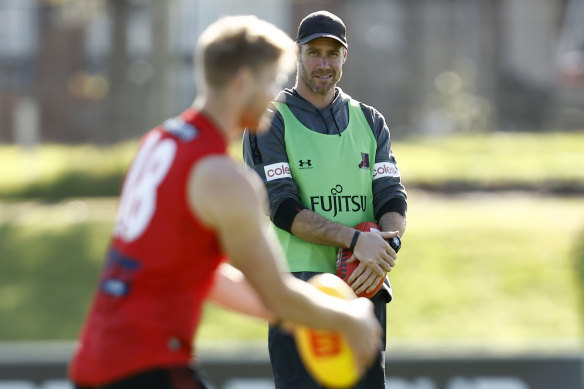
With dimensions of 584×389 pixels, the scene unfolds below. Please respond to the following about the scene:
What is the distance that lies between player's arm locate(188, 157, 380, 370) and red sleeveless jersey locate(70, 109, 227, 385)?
0.25 feet

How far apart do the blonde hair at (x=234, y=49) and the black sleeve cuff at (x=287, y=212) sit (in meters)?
1.34

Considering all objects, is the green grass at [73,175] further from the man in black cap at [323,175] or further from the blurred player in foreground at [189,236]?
the blurred player in foreground at [189,236]

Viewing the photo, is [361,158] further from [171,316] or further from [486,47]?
[486,47]

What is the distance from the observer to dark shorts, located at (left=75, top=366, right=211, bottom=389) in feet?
10.4

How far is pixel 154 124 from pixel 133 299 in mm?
12251

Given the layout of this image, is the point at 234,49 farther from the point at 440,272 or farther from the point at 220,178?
the point at 440,272

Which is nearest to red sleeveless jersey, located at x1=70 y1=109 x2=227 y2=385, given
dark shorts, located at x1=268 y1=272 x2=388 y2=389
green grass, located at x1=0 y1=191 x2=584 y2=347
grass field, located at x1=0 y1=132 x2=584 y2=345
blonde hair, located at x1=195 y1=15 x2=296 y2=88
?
blonde hair, located at x1=195 y1=15 x2=296 y2=88

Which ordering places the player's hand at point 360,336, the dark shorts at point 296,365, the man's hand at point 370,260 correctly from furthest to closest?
the dark shorts at point 296,365
the man's hand at point 370,260
the player's hand at point 360,336

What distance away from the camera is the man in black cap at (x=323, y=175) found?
4.51 meters

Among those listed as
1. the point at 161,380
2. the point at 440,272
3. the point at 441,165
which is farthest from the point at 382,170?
the point at 441,165

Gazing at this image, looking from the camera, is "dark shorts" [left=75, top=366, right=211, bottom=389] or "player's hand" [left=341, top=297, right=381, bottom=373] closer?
"dark shorts" [left=75, top=366, right=211, bottom=389]

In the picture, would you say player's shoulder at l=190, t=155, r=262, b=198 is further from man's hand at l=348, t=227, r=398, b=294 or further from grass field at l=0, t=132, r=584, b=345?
grass field at l=0, t=132, r=584, b=345

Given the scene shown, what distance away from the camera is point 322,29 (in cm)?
445

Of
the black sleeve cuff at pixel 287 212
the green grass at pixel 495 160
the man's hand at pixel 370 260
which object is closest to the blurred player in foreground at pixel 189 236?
the man's hand at pixel 370 260
